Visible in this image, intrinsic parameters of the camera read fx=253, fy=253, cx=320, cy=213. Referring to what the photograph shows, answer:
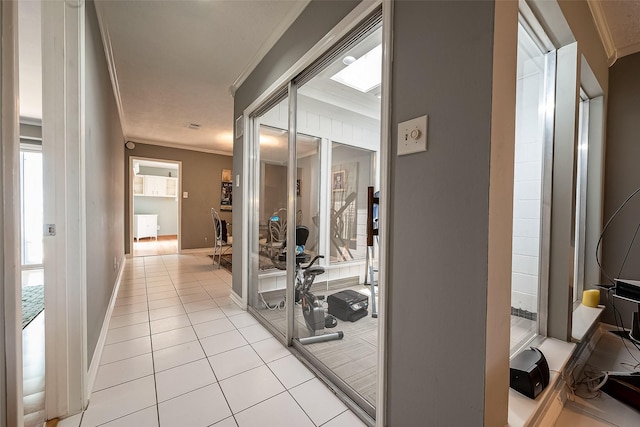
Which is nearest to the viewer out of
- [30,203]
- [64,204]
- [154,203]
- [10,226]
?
[10,226]

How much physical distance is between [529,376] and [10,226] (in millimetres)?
2073

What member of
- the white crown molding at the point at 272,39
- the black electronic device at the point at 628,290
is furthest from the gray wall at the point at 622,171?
the white crown molding at the point at 272,39

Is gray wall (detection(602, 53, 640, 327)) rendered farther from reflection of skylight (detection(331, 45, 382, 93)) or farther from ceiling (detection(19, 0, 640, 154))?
reflection of skylight (detection(331, 45, 382, 93))

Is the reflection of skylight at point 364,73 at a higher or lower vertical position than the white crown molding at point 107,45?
lower

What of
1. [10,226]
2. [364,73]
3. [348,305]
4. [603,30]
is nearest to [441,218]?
[10,226]

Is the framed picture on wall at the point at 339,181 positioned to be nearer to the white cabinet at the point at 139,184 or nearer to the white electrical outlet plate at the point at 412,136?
the white electrical outlet plate at the point at 412,136

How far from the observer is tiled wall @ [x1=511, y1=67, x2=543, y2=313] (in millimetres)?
1664

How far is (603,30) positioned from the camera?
6.64 ft

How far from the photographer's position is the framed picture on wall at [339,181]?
299 cm

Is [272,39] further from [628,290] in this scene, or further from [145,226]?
[145,226]

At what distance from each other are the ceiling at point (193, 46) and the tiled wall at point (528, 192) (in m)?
0.90

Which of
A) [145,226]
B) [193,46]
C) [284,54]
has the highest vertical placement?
[193,46]

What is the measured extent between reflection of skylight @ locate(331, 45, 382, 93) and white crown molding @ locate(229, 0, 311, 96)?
2.12 feet

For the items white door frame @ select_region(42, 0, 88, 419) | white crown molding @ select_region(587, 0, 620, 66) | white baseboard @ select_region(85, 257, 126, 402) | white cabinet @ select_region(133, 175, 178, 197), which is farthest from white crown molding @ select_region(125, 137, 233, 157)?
white crown molding @ select_region(587, 0, 620, 66)
